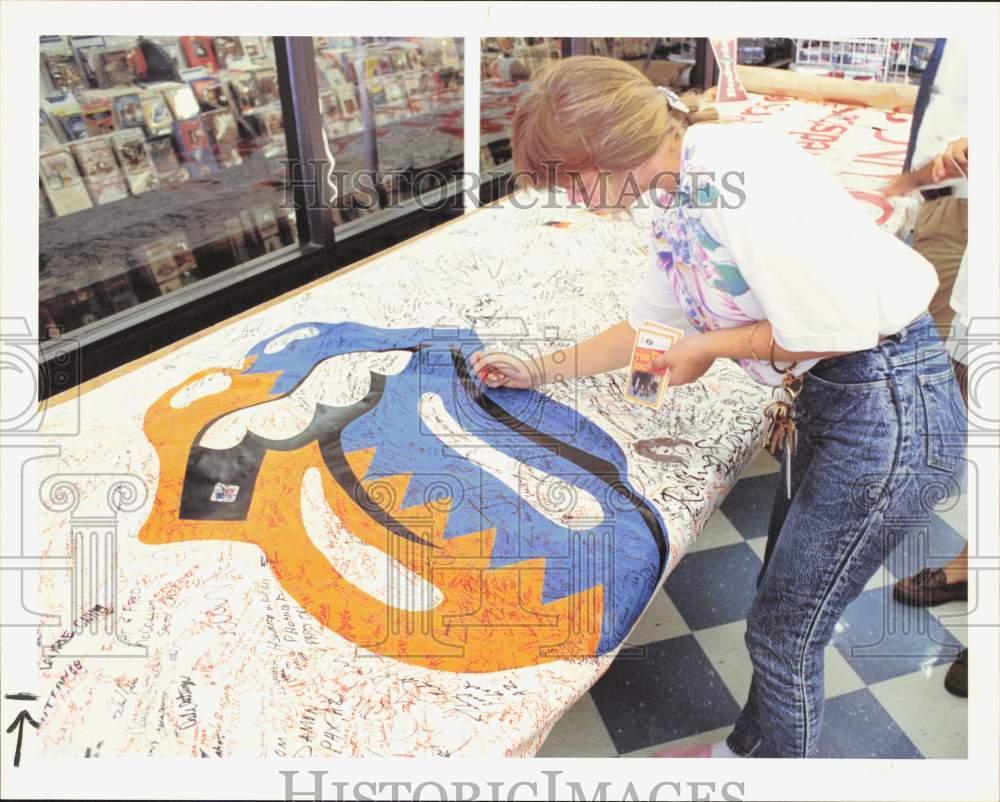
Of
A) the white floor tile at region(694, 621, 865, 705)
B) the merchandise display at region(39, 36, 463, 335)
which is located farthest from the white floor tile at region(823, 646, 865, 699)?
the merchandise display at region(39, 36, 463, 335)

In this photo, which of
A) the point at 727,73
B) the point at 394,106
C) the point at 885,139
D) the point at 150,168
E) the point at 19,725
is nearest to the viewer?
the point at 19,725

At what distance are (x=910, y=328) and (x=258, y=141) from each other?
10.1 feet

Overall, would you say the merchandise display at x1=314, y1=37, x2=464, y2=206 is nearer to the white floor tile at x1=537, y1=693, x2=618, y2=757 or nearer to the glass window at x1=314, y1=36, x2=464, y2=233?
the glass window at x1=314, y1=36, x2=464, y2=233

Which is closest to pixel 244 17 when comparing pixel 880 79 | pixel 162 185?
pixel 162 185

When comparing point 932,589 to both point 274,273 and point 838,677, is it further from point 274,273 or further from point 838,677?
point 274,273

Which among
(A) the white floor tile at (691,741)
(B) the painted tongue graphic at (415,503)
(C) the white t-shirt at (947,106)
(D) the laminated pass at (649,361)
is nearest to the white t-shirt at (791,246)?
(D) the laminated pass at (649,361)

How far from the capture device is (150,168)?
3.10 metres

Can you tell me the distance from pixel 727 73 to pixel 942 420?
3039mm

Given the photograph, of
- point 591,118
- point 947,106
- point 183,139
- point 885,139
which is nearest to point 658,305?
point 591,118

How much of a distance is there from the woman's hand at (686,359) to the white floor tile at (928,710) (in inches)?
40.7

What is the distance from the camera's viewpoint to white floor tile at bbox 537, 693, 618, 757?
173 cm

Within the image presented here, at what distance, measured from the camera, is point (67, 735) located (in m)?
1.10

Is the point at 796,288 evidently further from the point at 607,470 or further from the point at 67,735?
the point at 67,735

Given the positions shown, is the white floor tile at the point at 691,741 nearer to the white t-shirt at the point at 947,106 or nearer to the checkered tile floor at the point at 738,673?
the checkered tile floor at the point at 738,673
